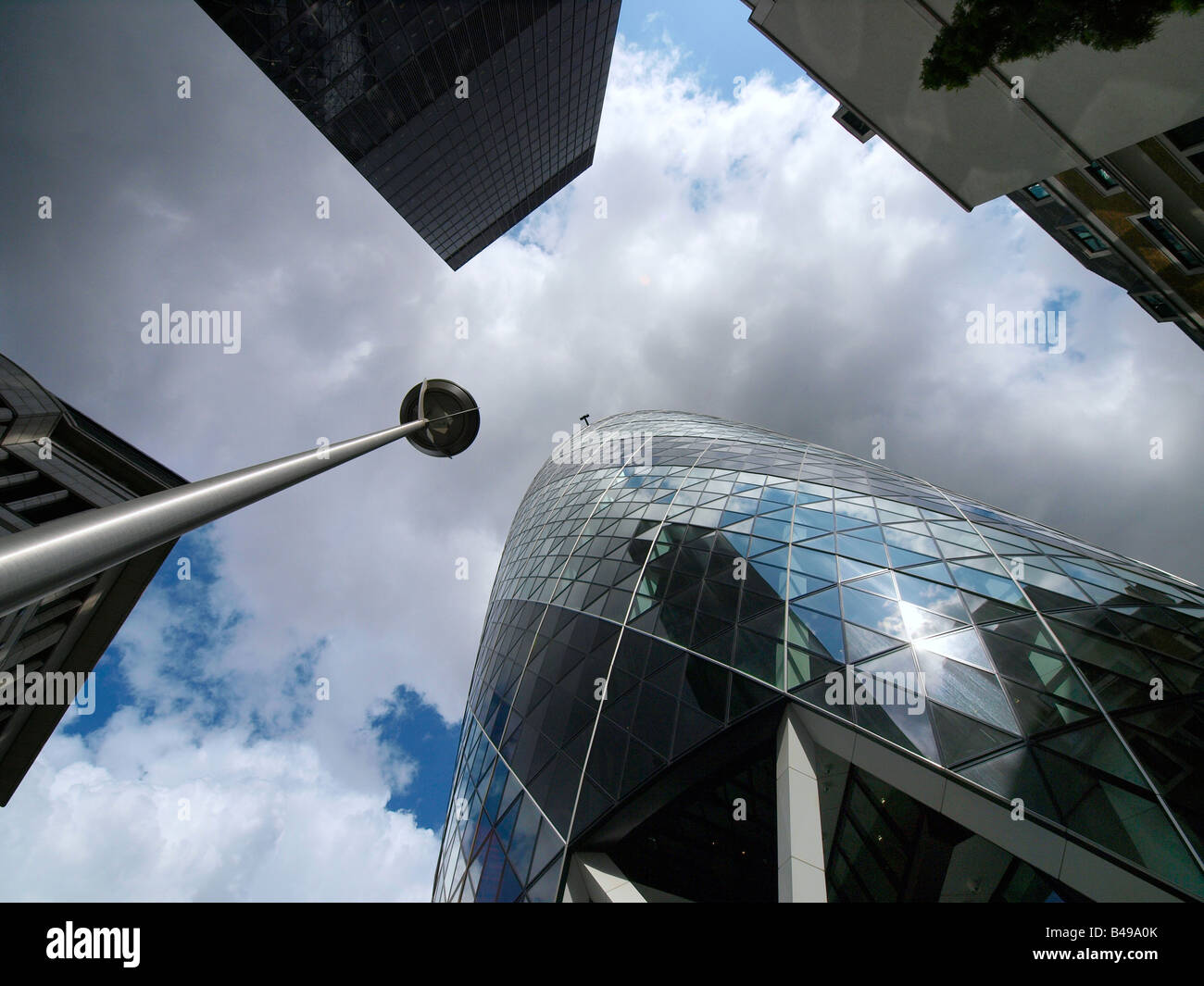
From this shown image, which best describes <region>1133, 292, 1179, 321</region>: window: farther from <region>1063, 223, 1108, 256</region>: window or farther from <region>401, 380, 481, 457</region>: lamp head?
<region>401, 380, 481, 457</region>: lamp head

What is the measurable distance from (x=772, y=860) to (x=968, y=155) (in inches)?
870

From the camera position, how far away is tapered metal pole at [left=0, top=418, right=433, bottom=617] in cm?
242

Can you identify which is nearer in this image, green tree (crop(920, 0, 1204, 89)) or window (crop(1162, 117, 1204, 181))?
green tree (crop(920, 0, 1204, 89))

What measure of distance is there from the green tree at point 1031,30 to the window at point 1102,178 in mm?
14176

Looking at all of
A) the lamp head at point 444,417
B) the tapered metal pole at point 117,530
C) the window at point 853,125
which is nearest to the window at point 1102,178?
the window at point 853,125

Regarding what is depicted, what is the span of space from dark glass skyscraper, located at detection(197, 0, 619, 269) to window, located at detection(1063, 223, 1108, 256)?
134 ft

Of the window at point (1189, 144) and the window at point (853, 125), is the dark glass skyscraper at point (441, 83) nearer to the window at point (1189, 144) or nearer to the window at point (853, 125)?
Result: the window at point (853, 125)

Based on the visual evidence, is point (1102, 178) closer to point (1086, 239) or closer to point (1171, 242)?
point (1171, 242)

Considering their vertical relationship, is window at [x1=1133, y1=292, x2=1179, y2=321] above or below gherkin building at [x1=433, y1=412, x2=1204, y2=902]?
above

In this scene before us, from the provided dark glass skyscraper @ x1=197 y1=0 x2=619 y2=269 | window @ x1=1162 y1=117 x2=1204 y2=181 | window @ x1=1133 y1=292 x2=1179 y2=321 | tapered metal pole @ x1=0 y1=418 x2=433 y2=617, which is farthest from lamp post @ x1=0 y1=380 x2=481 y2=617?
dark glass skyscraper @ x1=197 y1=0 x2=619 y2=269

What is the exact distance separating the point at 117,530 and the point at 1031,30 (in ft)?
42.6

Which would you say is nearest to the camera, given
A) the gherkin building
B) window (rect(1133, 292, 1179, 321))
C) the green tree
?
the green tree
